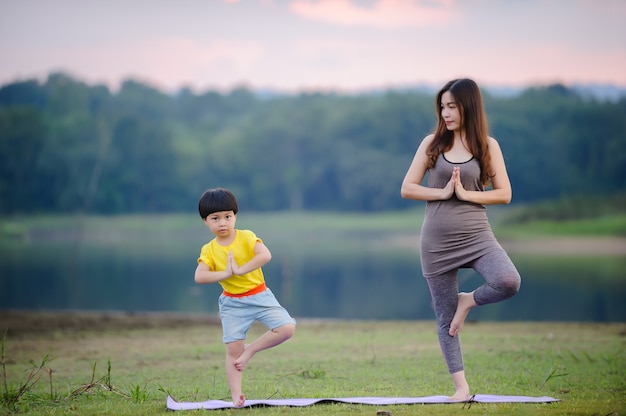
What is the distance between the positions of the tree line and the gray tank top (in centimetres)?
5755

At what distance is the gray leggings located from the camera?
4703mm

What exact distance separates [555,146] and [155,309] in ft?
178

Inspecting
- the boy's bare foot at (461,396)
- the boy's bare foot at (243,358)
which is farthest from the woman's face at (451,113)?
the boy's bare foot at (243,358)

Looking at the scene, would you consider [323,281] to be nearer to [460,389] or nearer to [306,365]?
[306,365]

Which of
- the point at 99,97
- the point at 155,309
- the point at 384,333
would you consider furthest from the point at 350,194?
the point at 384,333

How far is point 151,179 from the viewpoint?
6631 cm

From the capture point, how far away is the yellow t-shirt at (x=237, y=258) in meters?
4.88

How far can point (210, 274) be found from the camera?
478 centimetres

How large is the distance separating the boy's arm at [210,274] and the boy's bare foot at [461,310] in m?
1.32

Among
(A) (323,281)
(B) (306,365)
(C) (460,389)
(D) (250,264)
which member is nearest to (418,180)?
(D) (250,264)

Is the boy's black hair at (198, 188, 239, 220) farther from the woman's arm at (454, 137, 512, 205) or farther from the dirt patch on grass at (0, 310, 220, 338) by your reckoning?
the dirt patch on grass at (0, 310, 220, 338)

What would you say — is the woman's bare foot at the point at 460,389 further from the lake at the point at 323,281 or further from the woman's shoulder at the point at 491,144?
the lake at the point at 323,281

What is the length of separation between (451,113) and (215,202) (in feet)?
4.72

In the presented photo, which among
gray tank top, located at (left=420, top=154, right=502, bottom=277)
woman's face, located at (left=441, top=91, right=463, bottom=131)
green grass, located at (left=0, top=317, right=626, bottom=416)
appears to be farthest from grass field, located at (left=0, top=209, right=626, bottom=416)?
woman's face, located at (left=441, top=91, right=463, bottom=131)
